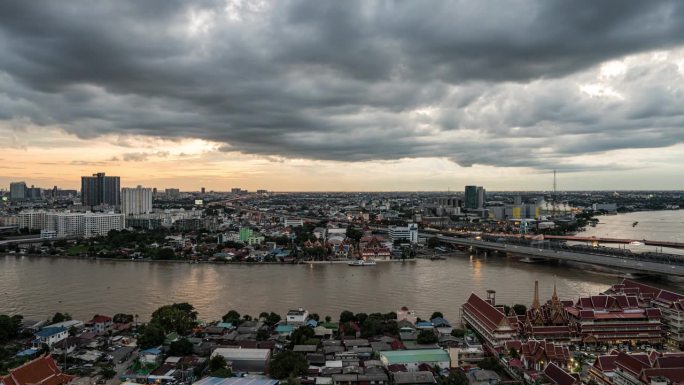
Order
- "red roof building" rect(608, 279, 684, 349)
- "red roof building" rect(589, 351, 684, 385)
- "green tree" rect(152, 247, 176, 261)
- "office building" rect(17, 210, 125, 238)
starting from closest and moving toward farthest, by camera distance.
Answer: "red roof building" rect(589, 351, 684, 385)
"red roof building" rect(608, 279, 684, 349)
"green tree" rect(152, 247, 176, 261)
"office building" rect(17, 210, 125, 238)

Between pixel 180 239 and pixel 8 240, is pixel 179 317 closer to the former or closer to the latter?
pixel 180 239

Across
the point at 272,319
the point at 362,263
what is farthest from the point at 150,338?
the point at 362,263

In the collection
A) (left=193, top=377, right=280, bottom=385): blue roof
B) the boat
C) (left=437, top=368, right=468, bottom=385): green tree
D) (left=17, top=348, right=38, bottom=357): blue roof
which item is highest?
(left=437, top=368, right=468, bottom=385): green tree

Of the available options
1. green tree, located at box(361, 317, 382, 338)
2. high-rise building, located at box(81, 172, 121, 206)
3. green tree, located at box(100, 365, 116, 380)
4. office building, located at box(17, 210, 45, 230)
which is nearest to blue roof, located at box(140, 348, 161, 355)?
green tree, located at box(100, 365, 116, 380)

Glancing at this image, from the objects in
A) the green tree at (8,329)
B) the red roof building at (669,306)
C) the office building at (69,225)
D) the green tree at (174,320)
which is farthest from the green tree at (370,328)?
the office building at (69,225)

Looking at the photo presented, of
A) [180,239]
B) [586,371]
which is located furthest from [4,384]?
[180,239]

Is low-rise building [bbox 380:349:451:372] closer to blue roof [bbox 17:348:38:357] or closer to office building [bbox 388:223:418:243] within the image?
blue roof [bbox 17:348:38:357]

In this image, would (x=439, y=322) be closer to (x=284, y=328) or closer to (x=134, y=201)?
(x=284, y=328)
